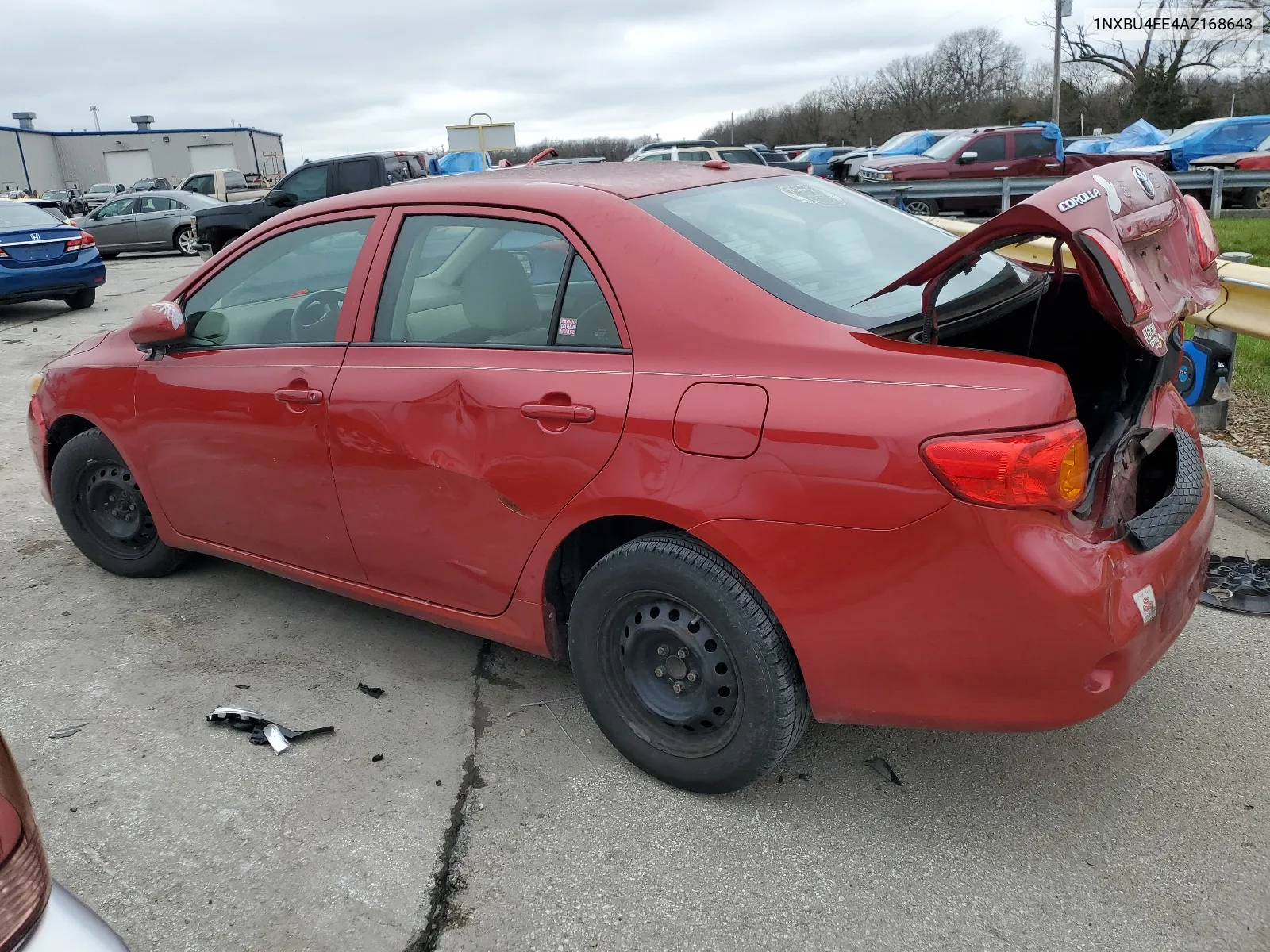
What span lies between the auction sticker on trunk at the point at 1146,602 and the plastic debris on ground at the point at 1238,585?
147 centimetres

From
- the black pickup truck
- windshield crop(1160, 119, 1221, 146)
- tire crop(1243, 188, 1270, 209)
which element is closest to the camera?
the black pickup truck

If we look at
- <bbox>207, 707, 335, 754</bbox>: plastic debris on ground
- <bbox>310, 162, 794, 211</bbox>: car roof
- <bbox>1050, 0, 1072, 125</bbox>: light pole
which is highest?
<bbox>1050, 0, 1072, 125</bbox>: light pole

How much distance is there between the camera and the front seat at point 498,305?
2.91m

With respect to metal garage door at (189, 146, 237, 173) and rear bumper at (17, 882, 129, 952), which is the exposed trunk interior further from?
metal garage door at (189, 146, 237, 173)

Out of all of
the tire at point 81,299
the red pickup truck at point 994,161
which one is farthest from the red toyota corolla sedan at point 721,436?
the red pickup truck at point 994,161

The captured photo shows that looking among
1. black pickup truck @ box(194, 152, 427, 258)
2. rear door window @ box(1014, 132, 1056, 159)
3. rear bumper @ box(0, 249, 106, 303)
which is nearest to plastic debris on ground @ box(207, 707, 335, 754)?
rear bumper @ box(0, 249, 106, 303)

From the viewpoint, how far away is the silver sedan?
21.3m

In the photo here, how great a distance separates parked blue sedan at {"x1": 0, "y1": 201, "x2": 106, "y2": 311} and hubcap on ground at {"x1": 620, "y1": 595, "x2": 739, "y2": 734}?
12140mm

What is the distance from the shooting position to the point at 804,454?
7.57ft

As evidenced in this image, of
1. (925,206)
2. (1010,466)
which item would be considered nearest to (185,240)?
(925,206)

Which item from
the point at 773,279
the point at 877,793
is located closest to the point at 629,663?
the point at 877,793

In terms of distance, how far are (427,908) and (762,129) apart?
72.0 metres

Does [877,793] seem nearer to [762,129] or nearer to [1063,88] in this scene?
[1063,88]

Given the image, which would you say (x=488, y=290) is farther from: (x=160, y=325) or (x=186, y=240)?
(x=186, y=240)
